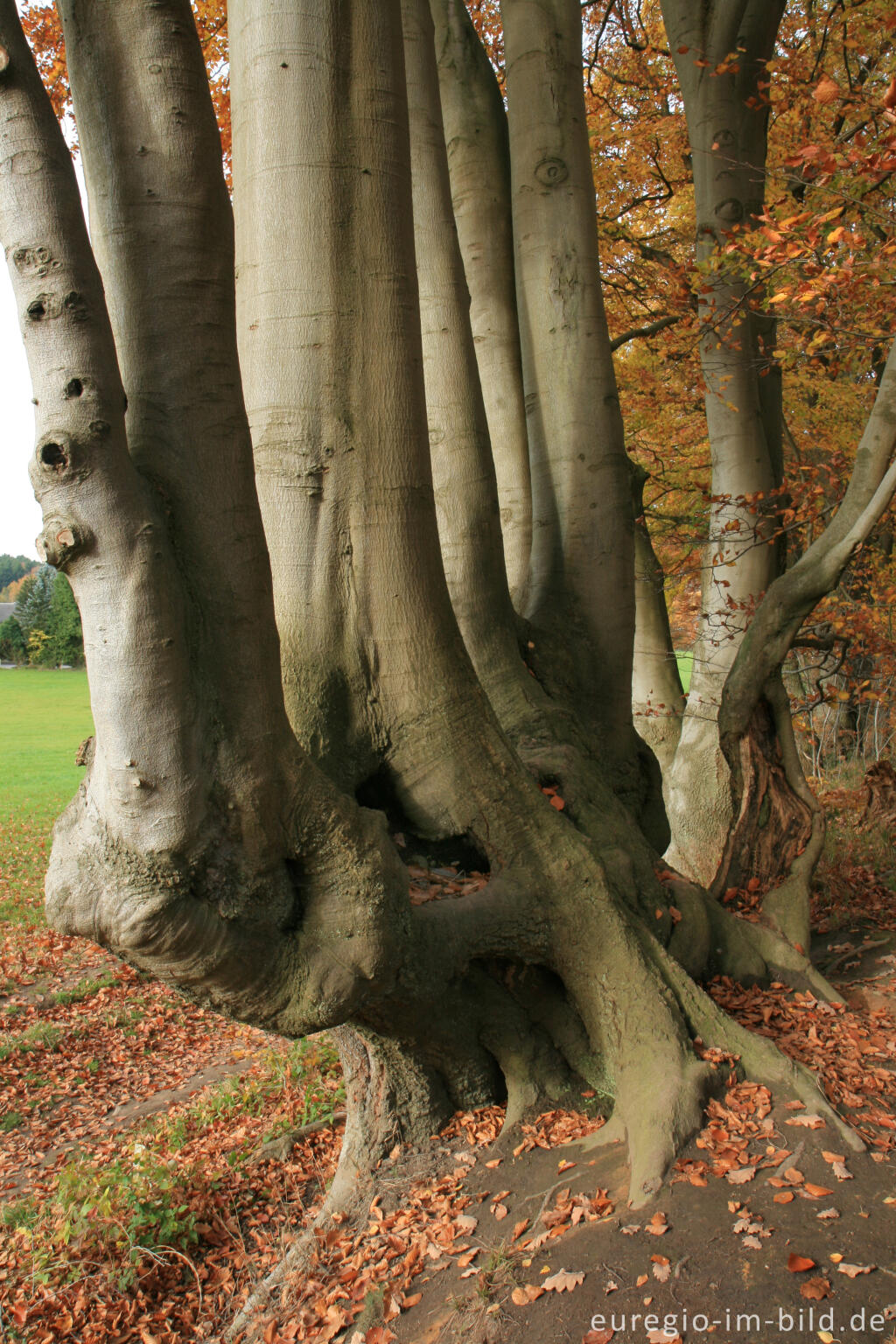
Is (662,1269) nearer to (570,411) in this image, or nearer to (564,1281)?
(564,1281)

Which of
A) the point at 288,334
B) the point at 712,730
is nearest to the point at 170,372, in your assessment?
the point at 288,334

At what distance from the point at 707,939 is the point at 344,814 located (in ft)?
8.39

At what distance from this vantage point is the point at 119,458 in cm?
282

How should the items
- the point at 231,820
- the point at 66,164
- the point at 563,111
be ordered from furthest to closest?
the point at 563,111 → the point at 231,820 → the point at 66,164

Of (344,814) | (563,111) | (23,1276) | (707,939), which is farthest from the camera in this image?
(563,111)

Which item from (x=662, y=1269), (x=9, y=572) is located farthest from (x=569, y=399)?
(x=9, y=572)

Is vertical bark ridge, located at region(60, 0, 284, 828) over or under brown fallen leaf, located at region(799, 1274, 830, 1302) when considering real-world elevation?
over

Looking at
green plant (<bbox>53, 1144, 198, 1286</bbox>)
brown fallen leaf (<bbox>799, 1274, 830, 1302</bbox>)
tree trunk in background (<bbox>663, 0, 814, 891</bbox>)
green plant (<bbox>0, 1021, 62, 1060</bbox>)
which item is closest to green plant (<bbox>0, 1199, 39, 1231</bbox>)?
green plant (<bbox>53, 1144, 198, 1286</bbox>)

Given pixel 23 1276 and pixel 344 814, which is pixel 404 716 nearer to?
pixel 344 814

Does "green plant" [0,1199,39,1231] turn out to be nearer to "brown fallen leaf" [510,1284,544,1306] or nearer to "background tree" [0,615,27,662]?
"brown fallen leaf" [510,1284,544,1306]

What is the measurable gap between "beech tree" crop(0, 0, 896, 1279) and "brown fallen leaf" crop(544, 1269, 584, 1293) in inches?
16.8

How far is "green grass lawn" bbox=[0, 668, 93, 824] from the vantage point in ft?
66.4

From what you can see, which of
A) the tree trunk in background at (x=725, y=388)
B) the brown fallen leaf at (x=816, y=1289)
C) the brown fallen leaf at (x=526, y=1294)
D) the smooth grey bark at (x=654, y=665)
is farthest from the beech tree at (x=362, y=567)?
the smooth grey bark at (x=654, y=665)

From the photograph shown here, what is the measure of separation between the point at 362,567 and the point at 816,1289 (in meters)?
2.98
